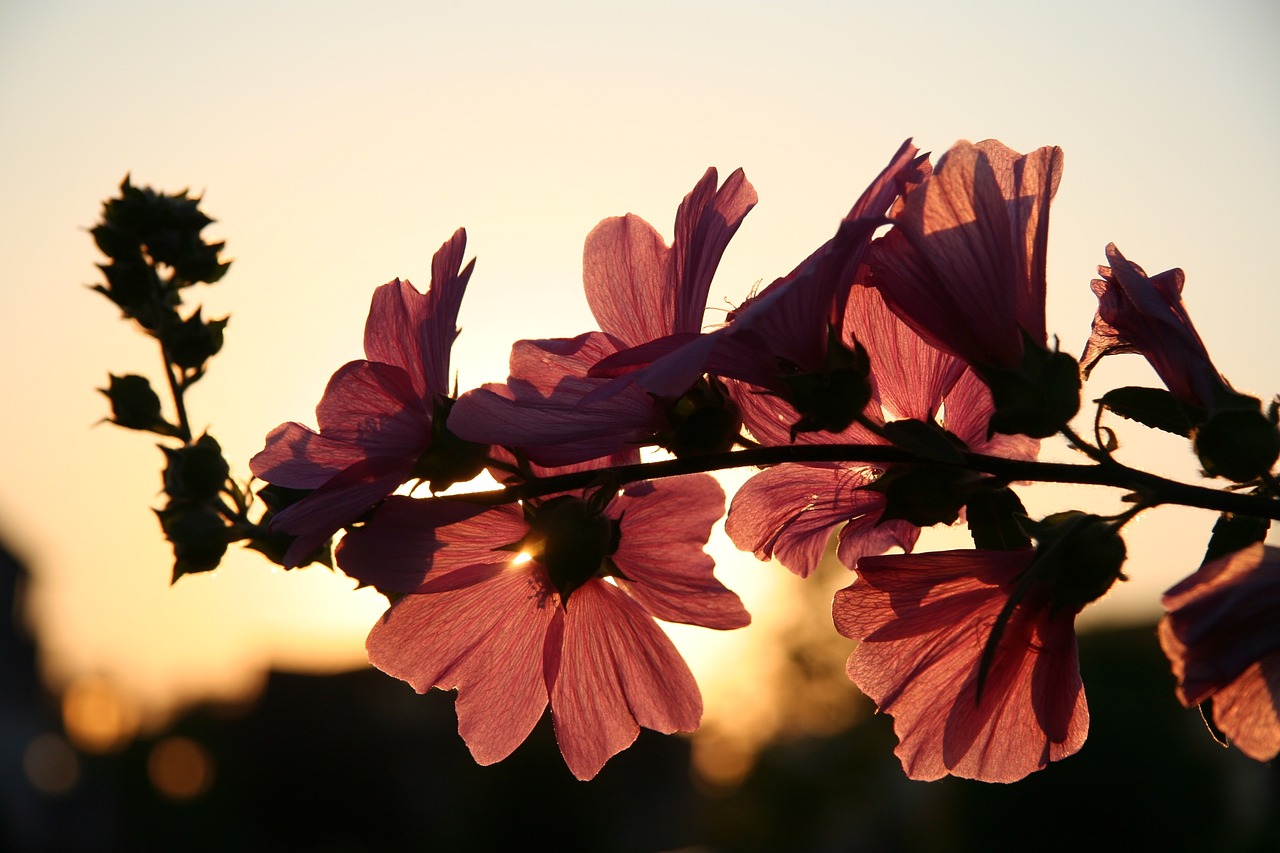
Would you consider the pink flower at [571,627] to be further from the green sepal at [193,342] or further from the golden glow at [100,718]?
the golden glow at [100,718]

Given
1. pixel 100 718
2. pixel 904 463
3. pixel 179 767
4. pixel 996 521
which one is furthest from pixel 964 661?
pixel 100 718

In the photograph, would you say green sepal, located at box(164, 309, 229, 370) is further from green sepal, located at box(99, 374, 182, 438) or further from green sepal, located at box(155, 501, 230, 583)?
green sepal, located at box(155, 501, 230, 583)

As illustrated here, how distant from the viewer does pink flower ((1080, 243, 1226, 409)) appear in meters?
1.41

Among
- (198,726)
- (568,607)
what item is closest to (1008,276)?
(568,607)

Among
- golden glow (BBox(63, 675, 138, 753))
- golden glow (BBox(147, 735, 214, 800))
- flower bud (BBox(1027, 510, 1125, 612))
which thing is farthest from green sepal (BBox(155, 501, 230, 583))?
golden glow (BBox(63, 675, 138, 753))

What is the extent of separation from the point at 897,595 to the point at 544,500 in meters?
0.46

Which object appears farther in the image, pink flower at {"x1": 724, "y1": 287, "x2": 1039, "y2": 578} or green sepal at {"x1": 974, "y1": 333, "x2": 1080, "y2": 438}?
pink flower at {"x1": 724, "y1": 287, "x2": 1039, "y2": 578}

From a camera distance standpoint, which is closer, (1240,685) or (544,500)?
(1240,685)

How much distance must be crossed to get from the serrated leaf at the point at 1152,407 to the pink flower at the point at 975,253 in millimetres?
159

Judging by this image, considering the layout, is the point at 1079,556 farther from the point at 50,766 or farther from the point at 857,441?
the point at 50,766

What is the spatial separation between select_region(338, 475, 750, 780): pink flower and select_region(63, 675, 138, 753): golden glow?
71502 mm

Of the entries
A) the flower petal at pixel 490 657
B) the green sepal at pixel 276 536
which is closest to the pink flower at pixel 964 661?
the flower petal at pixel 490 657

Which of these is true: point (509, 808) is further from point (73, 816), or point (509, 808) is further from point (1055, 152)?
point (73, 816)

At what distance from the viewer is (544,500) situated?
1.63 metres
